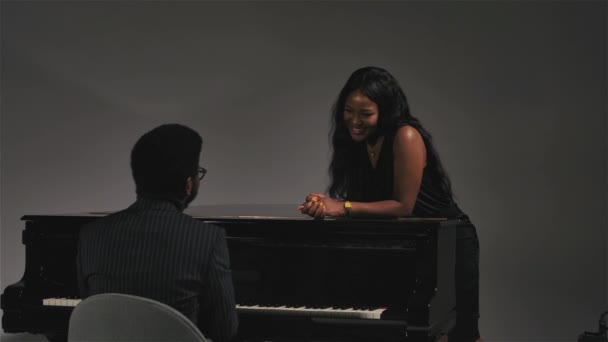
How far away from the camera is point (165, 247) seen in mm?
2025

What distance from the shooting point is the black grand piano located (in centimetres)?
277

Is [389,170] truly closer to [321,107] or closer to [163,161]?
[163,161]

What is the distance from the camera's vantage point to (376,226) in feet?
9.33

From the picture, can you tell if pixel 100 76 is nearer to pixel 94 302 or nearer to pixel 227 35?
pixel 227 35

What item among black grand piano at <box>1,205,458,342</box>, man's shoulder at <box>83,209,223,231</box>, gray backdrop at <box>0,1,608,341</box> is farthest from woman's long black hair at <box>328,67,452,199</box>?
gray backdrop at <box>0,1,608,341</box>

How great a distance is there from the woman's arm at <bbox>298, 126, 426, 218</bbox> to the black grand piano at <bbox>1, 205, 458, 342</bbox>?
107 millimetres

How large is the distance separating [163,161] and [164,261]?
266 millimetres

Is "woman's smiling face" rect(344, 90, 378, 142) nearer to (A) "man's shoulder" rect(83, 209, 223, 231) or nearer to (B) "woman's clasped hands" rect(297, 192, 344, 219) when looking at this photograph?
(B) "woman's clasped hands" rect(297, 192, 344, 219)

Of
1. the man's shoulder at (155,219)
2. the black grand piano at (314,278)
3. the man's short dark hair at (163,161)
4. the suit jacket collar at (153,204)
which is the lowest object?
the black grand piano at (314,278)

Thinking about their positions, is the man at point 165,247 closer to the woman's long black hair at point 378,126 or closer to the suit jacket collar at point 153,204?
the suit jacket collar at point 153,204

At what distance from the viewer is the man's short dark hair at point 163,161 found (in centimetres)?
212

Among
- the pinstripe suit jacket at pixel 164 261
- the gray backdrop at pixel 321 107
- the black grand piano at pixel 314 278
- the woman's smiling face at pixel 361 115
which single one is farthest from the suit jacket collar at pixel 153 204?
the gray backdrop at pixel 321 107

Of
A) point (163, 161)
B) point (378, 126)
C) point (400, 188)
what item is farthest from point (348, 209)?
point (163, 161)

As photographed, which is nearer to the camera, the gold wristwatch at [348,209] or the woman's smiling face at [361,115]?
the gold wristwatch at [348,209]
